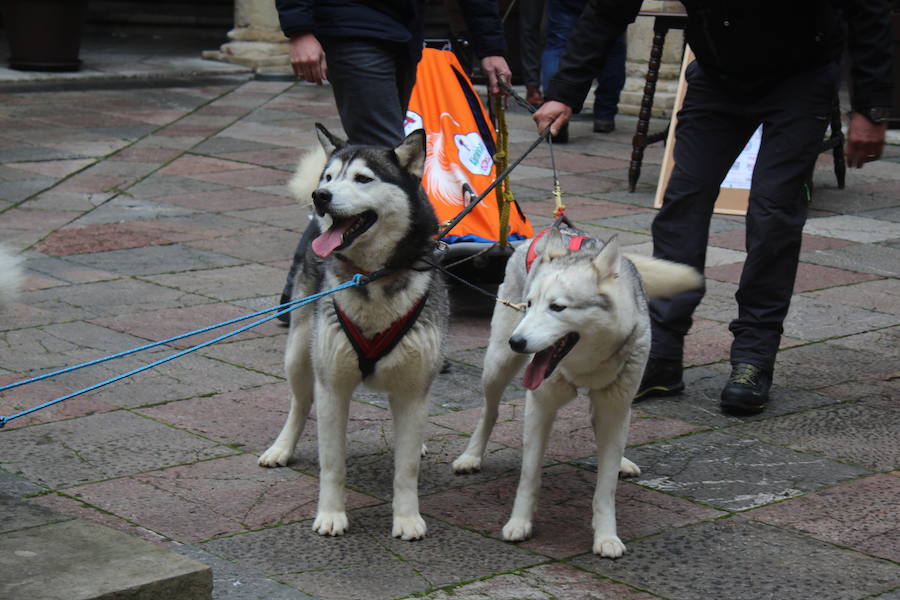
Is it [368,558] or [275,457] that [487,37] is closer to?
[275,457]

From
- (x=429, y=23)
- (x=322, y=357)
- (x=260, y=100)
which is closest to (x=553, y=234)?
(x=322, y=357)

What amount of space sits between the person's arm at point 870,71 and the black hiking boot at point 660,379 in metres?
1.16

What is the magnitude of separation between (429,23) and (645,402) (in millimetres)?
14901

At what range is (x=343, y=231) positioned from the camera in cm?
373

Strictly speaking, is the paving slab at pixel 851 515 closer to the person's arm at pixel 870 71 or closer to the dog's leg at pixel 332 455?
the dog's leg at pixel 332 455

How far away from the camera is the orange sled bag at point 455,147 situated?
634 cm

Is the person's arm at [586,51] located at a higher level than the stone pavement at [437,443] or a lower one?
higher

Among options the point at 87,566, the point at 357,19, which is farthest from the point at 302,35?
the point at 87,566

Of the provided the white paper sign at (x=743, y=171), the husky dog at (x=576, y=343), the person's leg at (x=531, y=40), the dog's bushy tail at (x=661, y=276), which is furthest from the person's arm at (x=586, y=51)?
the person's leg at (x=531, y=40)

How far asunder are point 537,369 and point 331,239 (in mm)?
733

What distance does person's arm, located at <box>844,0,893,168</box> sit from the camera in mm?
4891

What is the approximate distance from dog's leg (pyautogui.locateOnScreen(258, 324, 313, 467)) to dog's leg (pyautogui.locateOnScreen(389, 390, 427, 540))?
1.69 feet

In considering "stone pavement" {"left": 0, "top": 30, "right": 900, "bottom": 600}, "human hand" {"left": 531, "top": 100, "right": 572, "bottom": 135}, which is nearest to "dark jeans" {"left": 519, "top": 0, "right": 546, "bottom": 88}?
"stone pavement" {"left": 0, "top": 30, "right": 900, "bottom": 600}

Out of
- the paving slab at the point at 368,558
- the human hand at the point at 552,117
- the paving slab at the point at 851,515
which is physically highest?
the human hand at the point at 552,117
